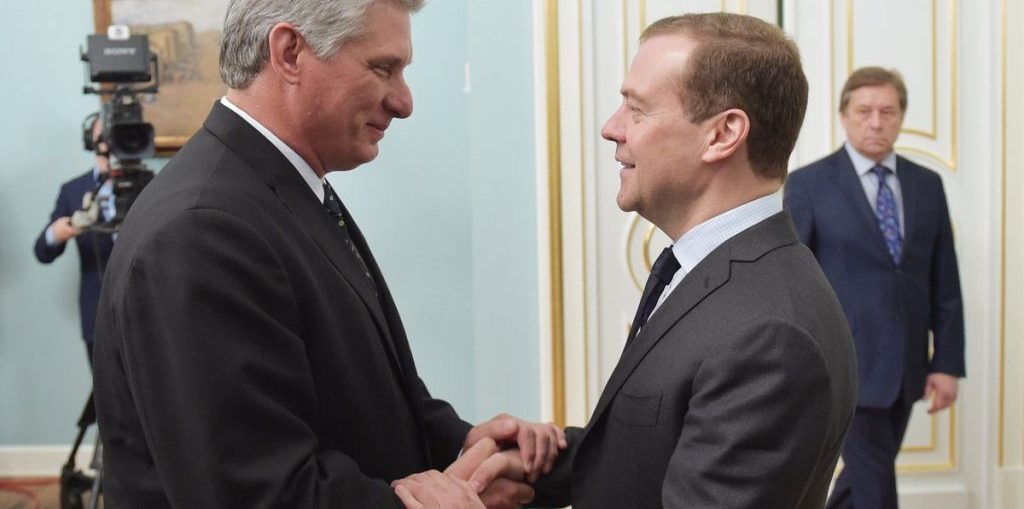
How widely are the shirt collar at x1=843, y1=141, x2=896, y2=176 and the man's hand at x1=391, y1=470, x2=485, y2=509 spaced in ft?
7.37

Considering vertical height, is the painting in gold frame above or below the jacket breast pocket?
above

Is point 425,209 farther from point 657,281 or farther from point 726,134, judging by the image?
point 726,134

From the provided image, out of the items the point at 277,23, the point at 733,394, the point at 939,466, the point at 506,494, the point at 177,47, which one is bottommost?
the point at 939,466

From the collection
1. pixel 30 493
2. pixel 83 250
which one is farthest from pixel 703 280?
pixel 30 493

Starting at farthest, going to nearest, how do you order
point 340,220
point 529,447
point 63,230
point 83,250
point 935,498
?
point 83,250 < point 63,230 < point 935,498 < point 529,447 < point 340,220

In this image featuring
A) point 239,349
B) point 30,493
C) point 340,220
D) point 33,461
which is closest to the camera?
point 239,349

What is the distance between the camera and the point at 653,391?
137cm

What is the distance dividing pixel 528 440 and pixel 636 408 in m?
0.38

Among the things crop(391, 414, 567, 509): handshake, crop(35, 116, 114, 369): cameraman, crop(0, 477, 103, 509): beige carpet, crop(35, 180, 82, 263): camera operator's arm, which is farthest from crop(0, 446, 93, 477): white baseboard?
crop(391, 414, 567, 509): handshake

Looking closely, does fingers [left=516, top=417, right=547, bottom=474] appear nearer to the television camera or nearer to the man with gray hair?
the man with gray hair

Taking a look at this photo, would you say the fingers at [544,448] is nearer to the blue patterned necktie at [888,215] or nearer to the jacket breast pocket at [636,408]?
the jacket breast pocket at [636,408]

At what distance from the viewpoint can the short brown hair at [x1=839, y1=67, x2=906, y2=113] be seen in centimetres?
346

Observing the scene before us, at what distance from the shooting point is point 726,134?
4.67ft

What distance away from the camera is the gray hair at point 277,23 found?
1438mm
